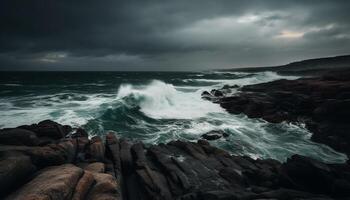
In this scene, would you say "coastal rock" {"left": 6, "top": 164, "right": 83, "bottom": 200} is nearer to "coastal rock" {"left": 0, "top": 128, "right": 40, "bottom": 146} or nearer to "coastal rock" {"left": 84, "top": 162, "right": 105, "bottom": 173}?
"coastal rock" {"left": 84, "top": 162, "right": 105, "bottom": 173}

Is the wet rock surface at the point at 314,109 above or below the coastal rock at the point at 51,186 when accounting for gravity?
below

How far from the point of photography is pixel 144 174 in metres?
7.15

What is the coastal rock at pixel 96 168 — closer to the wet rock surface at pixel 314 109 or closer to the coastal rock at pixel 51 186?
the coastal rock at pixel 51 186

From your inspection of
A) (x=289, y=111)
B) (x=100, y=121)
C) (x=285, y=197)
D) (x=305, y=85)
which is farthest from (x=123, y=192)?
(x=305, y=85)

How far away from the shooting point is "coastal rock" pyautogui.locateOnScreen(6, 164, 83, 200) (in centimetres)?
402

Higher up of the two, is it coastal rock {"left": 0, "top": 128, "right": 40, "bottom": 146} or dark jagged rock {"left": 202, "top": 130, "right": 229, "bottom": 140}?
coastal rock {"left": 0, "top": 128, "right": 40, "bottom": 146}

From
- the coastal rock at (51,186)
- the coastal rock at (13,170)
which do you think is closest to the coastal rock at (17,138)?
the coastal rock at (13,170)

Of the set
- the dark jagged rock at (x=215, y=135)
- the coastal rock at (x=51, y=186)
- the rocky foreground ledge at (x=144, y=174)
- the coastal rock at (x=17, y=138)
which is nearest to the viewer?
the coastal rock at (x=51, y=186)

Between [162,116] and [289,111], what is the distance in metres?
11.0

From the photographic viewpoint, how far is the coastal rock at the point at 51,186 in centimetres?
402

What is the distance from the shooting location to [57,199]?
4059mm

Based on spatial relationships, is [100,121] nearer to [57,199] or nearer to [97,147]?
[97,147]

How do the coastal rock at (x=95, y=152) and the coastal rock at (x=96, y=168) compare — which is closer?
the coastal rock at (x=96, y=168)

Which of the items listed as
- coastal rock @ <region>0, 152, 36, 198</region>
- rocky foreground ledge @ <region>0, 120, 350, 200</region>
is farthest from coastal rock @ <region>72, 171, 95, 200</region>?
coastal rock @ <region>0, 152, 36, 198</region>
